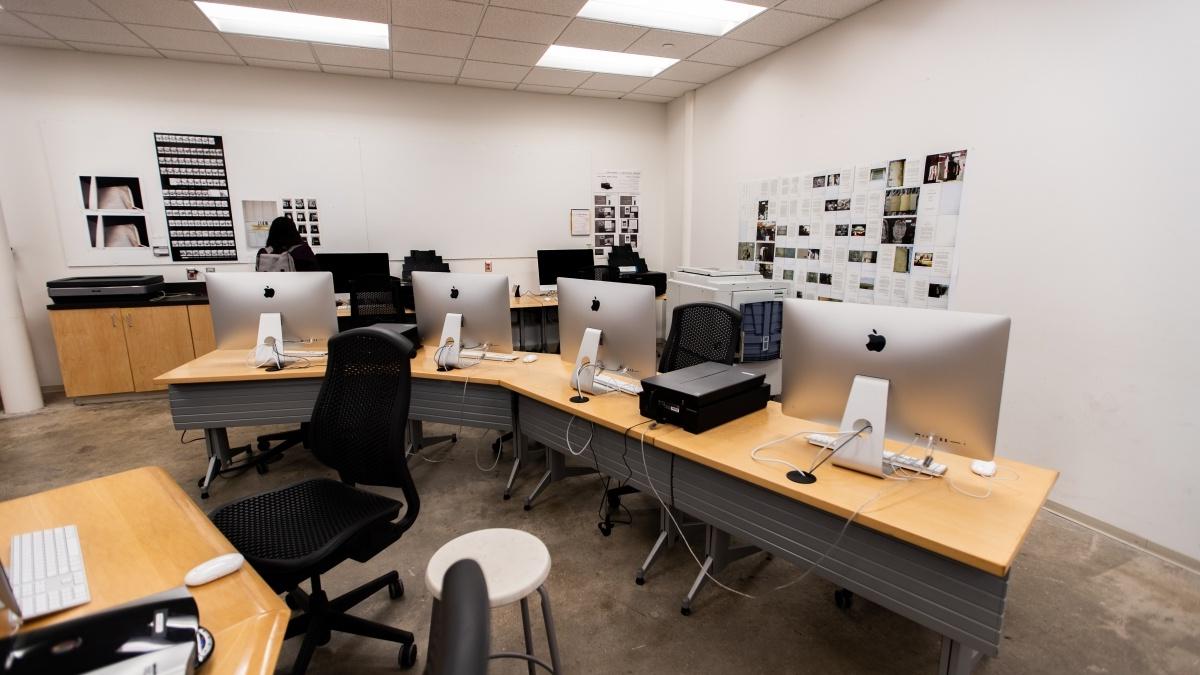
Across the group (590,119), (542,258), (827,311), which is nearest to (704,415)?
(827,311)

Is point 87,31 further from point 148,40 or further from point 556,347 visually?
point 556,347

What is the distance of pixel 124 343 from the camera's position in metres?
4.31

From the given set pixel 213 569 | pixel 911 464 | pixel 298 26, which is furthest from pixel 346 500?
pixel 298 26

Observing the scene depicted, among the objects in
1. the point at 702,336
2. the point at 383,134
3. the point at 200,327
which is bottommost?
the point at 200,327

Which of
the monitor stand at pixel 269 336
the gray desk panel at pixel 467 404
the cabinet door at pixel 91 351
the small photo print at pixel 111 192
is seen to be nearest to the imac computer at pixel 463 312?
the gray desk panel at pixel 467 404

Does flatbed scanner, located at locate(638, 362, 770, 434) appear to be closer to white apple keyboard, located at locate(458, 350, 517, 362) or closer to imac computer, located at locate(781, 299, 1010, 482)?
imac computer, located at locate(781, 299, 1010, 482)

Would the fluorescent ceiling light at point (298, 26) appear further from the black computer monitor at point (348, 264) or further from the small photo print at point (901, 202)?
the small photo print at point (901, 202)

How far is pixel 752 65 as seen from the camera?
4.65m

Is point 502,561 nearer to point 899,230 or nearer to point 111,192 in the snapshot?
point 899,230

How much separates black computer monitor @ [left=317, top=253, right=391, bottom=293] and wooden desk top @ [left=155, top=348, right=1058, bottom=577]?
10.7ft

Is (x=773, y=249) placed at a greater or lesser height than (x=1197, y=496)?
greater

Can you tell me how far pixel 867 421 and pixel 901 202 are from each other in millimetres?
2404

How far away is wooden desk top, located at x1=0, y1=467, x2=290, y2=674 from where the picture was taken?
96 cm

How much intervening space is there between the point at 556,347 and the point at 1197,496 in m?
4.96
